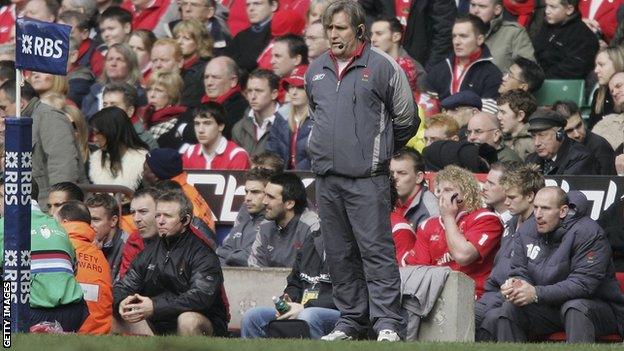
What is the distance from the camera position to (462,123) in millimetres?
16047

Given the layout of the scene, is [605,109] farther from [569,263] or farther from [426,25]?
[569,263]

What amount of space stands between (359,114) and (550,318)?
7.98ft

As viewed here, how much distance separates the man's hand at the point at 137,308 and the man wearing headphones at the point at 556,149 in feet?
12.5

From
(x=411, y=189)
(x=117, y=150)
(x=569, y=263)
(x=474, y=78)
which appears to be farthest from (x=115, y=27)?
(x=569, y=263)

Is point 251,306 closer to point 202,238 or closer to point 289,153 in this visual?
point 202,238

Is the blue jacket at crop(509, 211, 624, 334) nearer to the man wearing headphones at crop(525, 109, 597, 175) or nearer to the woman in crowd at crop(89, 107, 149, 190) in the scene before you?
the man wearing headphones at crop(525, 109, 597, 175)

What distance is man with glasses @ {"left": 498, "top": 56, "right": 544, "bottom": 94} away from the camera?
1661 centimetres

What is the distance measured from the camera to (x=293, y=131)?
16594 millimetres

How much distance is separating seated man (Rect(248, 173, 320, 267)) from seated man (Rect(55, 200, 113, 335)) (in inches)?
66.9

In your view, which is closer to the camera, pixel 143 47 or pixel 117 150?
pixel 117 150

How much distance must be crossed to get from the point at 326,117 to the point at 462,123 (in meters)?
5.04

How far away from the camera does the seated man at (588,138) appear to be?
1481 cm

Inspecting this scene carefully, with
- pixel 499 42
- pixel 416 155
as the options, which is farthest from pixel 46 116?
pixel 499 42

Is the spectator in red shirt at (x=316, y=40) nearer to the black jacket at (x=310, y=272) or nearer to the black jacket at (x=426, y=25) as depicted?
the black jacket at (x=426, y=25)
